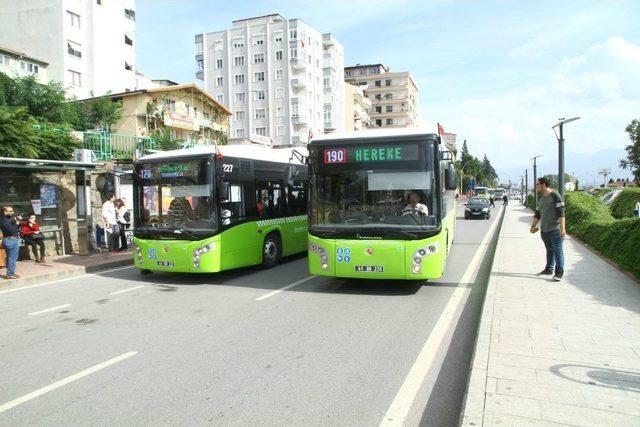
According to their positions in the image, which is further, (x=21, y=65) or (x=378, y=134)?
(x=21, y=65)

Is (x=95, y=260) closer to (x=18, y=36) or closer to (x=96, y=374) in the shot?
(x=96, y=374)

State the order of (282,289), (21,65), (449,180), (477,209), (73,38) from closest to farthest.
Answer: (449,180) < (282,289) < (477,209) < (21,65) < (73,38)

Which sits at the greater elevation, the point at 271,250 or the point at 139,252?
the point at 139,252

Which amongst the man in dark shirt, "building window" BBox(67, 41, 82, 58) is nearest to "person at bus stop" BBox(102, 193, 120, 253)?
the man in dark shirt

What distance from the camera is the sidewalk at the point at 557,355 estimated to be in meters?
3.68

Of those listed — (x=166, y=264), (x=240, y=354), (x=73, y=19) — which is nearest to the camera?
(x=240, y=354)

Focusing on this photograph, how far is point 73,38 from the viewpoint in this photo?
49.6 meters

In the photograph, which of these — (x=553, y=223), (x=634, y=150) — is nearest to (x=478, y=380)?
(x=553, y=223)

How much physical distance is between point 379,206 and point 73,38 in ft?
168

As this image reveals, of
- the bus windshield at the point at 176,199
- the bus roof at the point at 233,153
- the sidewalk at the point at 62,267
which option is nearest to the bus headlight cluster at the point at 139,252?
the bus windshield at the point at 176,199

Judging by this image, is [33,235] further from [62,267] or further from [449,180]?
[449,180]

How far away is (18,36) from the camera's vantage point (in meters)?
49.6

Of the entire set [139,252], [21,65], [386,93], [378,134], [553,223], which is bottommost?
[139,252]

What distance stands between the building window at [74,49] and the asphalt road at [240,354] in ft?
154
